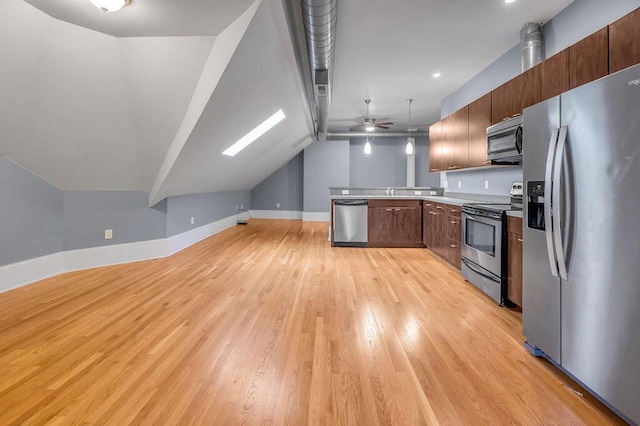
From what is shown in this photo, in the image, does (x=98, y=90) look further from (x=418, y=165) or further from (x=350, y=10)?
(x=418, y=165)

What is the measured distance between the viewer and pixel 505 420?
1445mm

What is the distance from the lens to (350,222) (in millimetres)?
5512

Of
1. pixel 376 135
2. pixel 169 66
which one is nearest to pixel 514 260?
pixel 169 66

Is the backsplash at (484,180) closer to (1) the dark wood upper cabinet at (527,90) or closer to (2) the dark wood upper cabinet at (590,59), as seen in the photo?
(1) the dark wood upper cabinet at (527,90)

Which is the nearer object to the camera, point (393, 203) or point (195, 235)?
point (393, 203)

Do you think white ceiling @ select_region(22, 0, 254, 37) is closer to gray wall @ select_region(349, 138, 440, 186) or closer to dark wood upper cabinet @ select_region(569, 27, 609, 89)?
dark wood upper cabinet @ select_region(569, 27, 609, 89)

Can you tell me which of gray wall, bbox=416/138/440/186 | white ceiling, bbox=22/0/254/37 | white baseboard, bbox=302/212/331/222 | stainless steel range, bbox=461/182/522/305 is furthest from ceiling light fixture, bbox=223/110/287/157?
gray wall, bbox=416/138/440/186

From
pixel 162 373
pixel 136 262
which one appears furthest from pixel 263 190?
pixel 162 373

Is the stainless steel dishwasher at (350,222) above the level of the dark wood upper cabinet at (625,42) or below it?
below

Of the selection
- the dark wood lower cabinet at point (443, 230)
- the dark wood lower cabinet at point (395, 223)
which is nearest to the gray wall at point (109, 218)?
the dark wood lower cabinet at point (395, 223)

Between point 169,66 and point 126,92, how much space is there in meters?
0.54

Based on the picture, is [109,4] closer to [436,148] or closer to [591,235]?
[591,235]

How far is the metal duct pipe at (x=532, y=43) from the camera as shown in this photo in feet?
10.7

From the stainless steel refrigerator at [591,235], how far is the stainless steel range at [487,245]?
899mm
